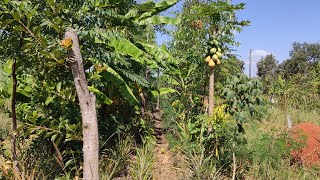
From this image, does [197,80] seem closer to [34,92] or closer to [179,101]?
[179,101]

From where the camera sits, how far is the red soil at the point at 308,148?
204 inches

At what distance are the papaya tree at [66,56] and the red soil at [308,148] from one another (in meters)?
2.64

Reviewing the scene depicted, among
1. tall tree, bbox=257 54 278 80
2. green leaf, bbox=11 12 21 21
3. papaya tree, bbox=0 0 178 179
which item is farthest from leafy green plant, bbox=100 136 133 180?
tall tree, bbox=257 54 278 80

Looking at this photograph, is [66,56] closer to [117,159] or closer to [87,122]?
[87,122]

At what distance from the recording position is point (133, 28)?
5.48 metres

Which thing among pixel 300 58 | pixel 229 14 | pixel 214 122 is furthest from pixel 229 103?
pixel 300 58

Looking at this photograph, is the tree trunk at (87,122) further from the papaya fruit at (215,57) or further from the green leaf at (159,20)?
the papaya fruit at (215,57)

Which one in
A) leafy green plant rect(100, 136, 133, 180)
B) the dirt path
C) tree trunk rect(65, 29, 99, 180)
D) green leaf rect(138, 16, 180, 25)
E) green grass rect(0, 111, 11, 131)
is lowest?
the dirt path

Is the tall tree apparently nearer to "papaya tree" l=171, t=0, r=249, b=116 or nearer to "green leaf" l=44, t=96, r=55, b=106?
"papaya tree" l=171, t=0, r=249, b=116

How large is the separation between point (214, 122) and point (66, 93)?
2.24 m

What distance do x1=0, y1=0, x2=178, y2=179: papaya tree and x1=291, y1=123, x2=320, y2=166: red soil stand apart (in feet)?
8.66

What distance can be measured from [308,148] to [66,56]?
14.2 feet

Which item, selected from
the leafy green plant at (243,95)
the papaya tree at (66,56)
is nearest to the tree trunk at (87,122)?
the papaya tree at (66,56)

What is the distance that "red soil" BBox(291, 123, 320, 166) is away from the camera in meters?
5.19
